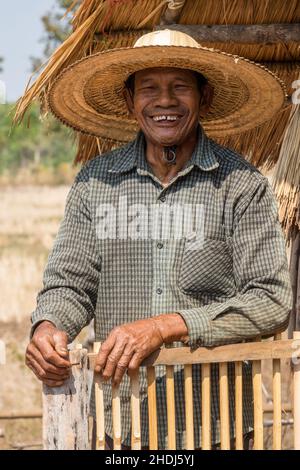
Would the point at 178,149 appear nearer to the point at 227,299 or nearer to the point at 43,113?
the point at 227,299

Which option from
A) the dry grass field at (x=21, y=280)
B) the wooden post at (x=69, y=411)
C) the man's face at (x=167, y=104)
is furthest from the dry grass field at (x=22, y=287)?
the wooden post at (x=69, y=411)

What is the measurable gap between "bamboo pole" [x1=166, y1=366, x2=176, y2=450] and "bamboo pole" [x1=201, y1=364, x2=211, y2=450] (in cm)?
8

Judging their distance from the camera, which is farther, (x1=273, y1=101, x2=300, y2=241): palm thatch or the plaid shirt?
(x1=273, y1=101, x2=300, y2=241): palm thatch

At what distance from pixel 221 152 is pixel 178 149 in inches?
5.1

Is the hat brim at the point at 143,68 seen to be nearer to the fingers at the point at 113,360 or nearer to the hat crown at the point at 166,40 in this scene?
the hat crown at the point at 166,40

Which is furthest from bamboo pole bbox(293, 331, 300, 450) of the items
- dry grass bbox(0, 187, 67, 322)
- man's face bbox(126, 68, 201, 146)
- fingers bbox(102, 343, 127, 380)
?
dry grass bbox(0, 187, 67, 322)

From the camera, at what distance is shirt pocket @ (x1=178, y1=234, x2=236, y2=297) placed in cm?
265

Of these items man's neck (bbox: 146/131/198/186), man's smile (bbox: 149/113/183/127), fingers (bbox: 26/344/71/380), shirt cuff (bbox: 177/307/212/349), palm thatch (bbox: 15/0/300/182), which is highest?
palm thatch (bbox: 15/0/300/182)

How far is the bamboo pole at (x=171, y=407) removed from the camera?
2426mm

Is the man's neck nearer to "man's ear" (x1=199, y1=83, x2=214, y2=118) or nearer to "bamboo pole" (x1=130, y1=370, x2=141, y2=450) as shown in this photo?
"man's ear" (x1=199, y1=83, x2=214, y2=118)

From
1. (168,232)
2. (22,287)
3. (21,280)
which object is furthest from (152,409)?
(21,280)

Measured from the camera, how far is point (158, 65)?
2766 millimetres

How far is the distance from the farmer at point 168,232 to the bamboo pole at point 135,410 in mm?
218

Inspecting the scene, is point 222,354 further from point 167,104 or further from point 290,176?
point 290,176
